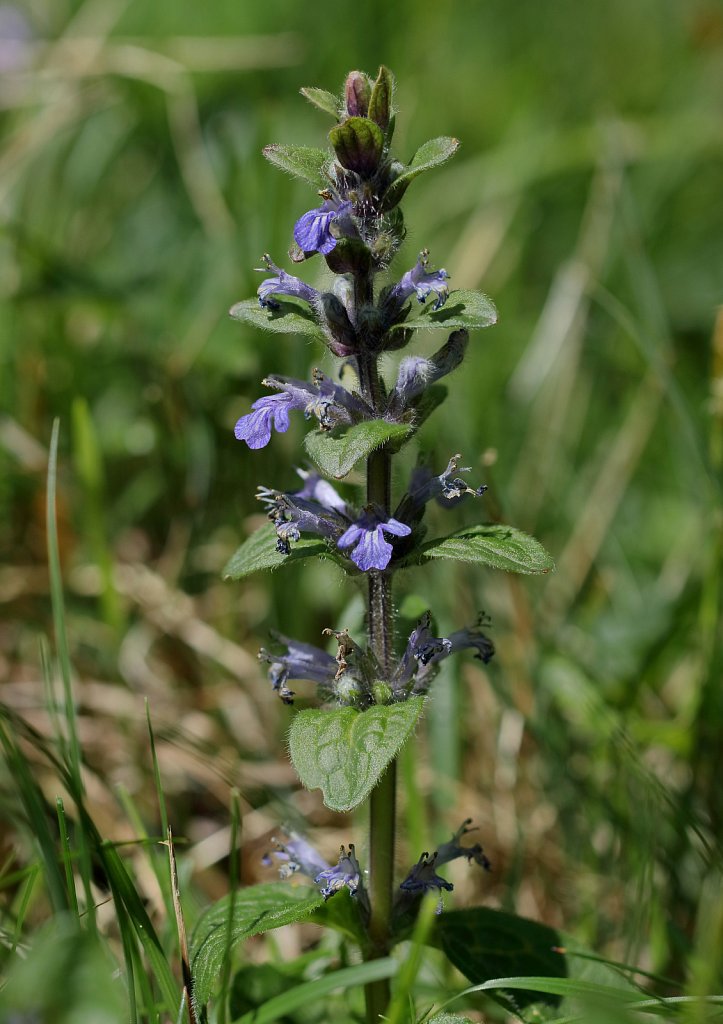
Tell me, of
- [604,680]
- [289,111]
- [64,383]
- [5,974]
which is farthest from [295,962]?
[289,111]

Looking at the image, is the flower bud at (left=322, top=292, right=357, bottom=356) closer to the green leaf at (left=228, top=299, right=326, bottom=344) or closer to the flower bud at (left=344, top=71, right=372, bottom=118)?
the green leaf at (left=228, top=299, right=326, bottom=344)

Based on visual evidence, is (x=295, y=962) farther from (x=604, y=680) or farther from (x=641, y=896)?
(x=604, y=680)

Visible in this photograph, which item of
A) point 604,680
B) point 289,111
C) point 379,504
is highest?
point 289,111

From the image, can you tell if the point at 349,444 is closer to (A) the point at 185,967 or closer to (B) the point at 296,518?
(B) the point at 296,518

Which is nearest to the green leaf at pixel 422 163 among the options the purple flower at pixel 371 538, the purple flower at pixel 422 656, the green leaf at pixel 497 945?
the purple flower at pixel 371 538

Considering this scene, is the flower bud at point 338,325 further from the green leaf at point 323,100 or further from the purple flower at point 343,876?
the purple flower at point 343,876

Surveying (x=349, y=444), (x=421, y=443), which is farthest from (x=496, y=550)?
(x=421, y=443)

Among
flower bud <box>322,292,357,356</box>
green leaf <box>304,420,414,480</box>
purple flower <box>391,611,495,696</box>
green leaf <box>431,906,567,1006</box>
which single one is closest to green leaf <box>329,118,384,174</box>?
flower bud <box>322,292,357,356</box>
